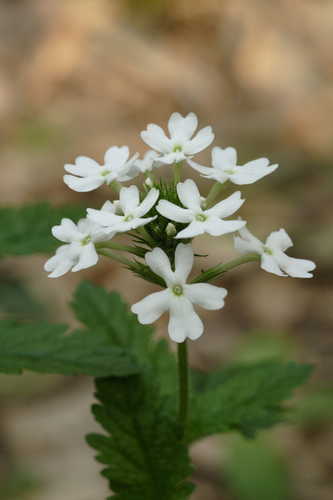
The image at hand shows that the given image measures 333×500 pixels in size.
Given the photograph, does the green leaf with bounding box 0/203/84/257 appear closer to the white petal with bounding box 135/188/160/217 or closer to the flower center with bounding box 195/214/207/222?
the white petal with bounding box 135/188/160/217

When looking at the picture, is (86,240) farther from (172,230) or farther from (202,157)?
(202,157)

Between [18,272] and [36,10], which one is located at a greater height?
[36,10]

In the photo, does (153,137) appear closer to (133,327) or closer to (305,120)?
(133,327)

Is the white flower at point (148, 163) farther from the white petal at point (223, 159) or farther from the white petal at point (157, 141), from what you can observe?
the white petal at point (223, 159)

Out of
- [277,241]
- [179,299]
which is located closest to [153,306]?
[179,299]

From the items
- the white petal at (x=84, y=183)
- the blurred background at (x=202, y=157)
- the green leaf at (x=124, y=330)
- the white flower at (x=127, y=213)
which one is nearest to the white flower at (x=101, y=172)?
the white petal at (x=84, y=183)

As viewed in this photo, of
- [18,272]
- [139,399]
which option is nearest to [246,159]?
[18,272]
